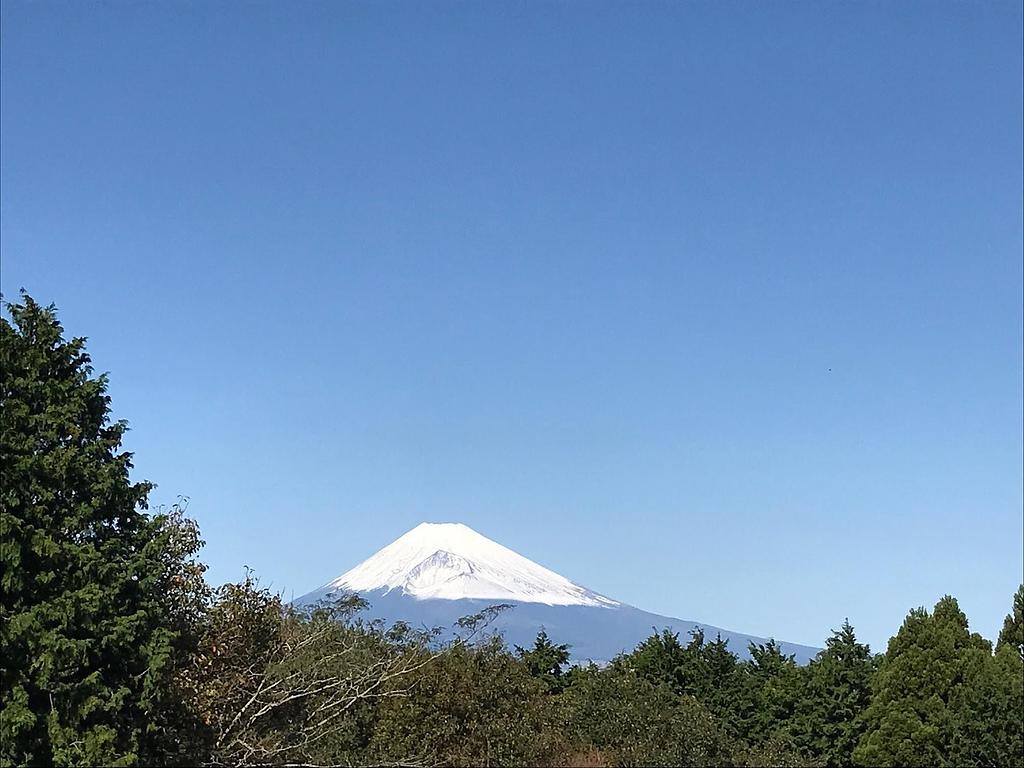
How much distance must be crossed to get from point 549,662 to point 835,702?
717 cm

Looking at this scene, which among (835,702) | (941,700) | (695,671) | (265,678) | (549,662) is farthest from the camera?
(549,662)

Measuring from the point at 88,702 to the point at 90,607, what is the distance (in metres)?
1.13

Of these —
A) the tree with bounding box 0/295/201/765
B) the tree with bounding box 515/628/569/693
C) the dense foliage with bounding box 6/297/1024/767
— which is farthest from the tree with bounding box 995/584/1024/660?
the tree with bounding box 0/295/201/765

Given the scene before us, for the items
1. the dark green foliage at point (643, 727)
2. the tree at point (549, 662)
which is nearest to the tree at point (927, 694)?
the dark green foliage at point (643, 727)

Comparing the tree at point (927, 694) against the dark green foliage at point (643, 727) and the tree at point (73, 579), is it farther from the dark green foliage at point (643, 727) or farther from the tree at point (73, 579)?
the tree at point (73, 579)

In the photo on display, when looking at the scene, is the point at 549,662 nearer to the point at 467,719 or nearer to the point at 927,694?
the point at 927,694

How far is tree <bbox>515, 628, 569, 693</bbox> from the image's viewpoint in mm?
28547

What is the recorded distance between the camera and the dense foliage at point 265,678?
1395cm

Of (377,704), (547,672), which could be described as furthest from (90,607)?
(547,672)

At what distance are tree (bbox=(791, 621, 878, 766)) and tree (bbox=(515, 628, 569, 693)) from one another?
584cm

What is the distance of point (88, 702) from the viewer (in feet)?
45.5

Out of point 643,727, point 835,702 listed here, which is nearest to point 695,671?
point 835,702

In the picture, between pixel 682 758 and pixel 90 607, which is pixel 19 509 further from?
pixel 682 758

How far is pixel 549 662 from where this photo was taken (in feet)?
96.8
